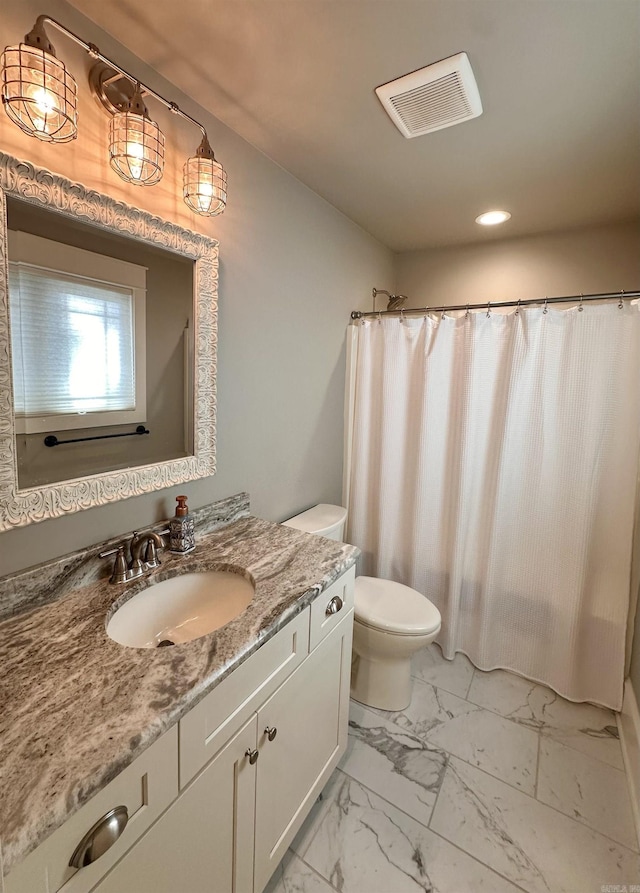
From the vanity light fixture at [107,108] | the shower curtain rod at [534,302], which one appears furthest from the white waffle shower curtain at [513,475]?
the vanity light fixture at [107,108]

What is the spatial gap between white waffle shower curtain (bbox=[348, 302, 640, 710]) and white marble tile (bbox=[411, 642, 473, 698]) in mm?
65

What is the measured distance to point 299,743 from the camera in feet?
3.80

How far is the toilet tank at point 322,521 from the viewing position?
1867mm

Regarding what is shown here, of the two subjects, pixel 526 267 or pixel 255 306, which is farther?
pixel 526 267

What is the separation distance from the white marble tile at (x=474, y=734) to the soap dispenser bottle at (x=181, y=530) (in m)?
1.23

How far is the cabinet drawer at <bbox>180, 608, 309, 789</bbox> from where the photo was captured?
0.76m

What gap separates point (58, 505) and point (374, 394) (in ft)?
5.48

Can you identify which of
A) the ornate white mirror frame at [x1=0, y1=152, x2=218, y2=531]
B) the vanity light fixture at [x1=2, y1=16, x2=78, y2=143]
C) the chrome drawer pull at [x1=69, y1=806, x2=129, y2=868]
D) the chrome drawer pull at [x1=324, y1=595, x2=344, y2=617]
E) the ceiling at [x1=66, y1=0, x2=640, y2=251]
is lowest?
the chrome drawer pull at [x1=69, y1=806, x2=129, y2=868]

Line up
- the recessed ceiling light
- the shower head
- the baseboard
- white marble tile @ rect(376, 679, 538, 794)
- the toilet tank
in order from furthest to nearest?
the shower head
the recessed ceiling light
the toilet tank
white marble tile @ rect(376, 679, 538, 794)
the baseboard

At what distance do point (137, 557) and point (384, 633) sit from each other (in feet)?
3.42

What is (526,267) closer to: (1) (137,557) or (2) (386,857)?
(1) (137,557)

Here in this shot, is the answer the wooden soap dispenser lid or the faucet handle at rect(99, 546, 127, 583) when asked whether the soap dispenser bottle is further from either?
the faucet handle at rect(99, 546, 127, 583)

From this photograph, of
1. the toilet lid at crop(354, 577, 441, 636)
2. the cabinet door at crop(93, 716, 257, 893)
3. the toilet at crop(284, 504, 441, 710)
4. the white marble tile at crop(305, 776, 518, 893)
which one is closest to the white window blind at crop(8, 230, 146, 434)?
the cabinet door at crop(93, 716, 257, 893)

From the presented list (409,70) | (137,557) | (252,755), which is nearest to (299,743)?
(252,755)
